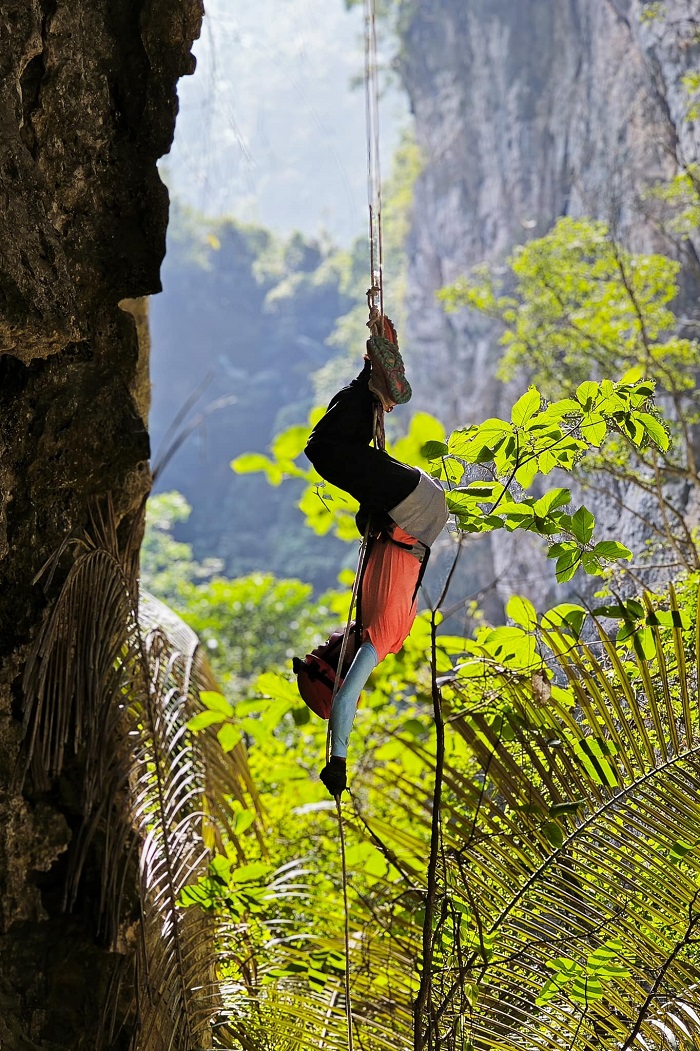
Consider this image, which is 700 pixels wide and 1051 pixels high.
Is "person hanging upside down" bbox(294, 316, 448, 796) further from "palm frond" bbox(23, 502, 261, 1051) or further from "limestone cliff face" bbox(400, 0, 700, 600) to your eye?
"limestone cliff face" bbox(400, 0, 700, 600)

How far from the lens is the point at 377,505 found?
1.28 meters

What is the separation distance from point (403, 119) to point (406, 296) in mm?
3288

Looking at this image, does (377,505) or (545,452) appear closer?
(377,505)

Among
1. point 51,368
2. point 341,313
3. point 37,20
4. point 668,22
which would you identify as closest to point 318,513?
point 51,368

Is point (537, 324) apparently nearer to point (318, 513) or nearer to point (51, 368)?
point (318, 513)

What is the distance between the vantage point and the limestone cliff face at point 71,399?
1600mm

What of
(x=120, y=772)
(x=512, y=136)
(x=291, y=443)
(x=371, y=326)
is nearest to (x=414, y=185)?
(x=512, y=136)

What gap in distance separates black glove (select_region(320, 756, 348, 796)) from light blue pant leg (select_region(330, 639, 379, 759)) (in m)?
0.01

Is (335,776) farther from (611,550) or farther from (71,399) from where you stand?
(71,399)

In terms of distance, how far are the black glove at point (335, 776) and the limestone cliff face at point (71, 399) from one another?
0.68 meters

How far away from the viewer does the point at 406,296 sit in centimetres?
1290

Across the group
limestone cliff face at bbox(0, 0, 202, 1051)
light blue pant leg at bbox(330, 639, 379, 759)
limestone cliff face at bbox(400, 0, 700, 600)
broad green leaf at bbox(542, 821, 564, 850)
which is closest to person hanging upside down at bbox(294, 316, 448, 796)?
light blue pant leg at bbox(330, 639, 379, 759)

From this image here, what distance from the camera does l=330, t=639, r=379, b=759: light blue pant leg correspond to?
4.13ft

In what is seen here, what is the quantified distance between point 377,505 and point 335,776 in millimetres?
346
